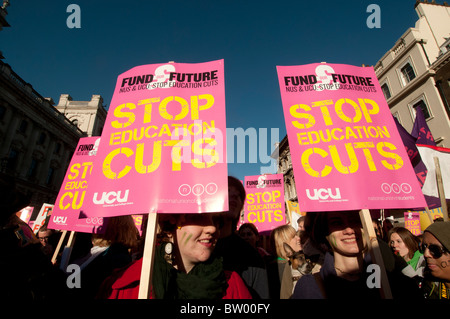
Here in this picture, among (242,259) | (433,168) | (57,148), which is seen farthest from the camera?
(57,148)

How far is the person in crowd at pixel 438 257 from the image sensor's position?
6.35ft

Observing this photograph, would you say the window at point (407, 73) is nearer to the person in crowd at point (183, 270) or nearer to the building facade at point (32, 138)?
the person in crowd at point (183, 270)

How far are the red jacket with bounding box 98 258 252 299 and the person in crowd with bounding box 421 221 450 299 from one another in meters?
1.75

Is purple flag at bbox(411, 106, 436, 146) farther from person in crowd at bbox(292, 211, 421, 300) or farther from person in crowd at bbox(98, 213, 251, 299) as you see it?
person in crowd at bbox(98, 213, 251, 299)

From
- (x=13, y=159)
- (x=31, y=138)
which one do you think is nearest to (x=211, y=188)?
(x=13, y=159)

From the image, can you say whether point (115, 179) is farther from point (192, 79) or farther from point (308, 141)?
point (308, 141)

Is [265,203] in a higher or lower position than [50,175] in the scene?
lower

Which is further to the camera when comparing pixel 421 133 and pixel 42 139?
pixel 42 139

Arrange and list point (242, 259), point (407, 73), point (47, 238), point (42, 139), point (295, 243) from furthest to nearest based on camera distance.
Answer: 1. point (42, 139)
2. point (407, 73)
3. point (47, 238)
4. point (295, 243)
5. point (242, 259)

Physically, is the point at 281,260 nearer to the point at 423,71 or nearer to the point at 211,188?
the point at 211,188

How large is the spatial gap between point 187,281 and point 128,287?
17.2 inches

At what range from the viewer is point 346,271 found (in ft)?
6.48

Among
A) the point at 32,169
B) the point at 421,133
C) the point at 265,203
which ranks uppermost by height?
the point at 32,169

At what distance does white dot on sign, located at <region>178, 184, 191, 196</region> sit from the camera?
6.05ft
